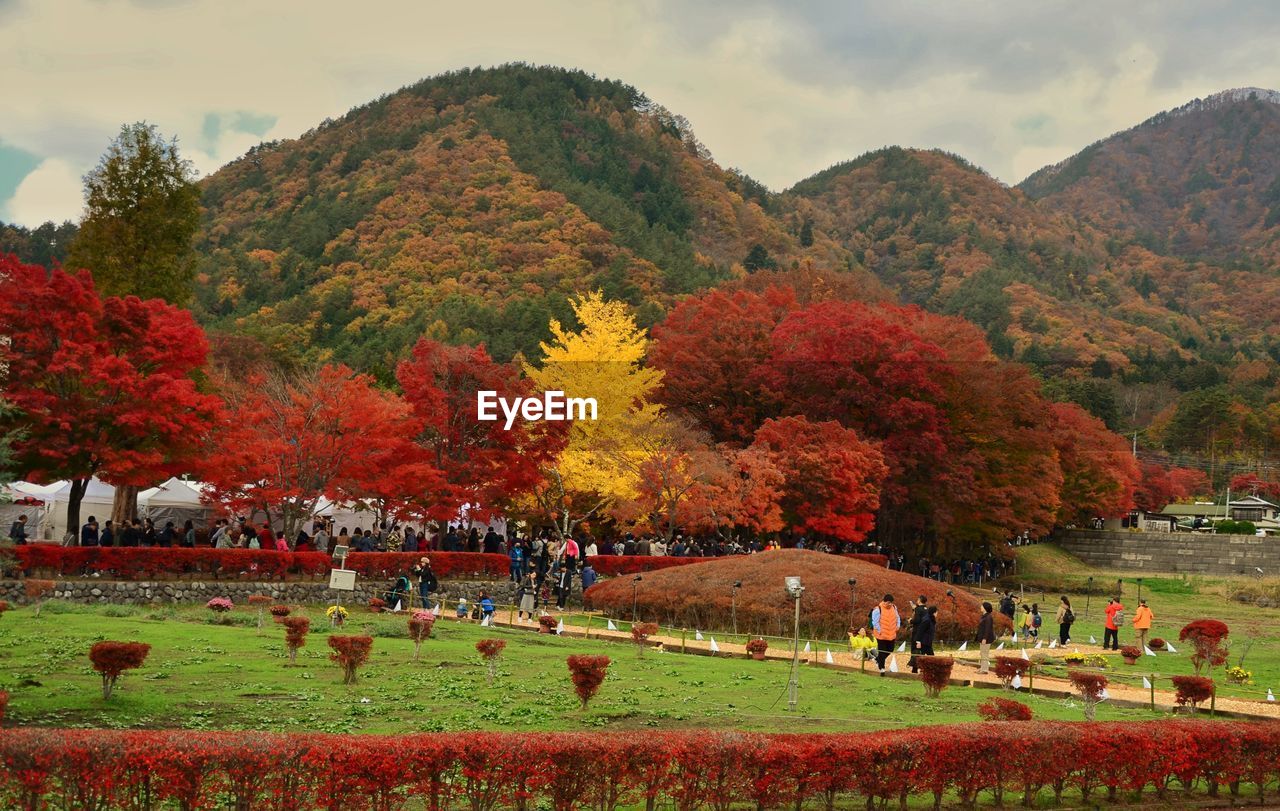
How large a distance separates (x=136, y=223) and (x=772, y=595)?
86.3 ft

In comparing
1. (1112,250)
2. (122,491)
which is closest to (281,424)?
(122,491)

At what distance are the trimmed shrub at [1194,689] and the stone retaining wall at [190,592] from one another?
17158 mm

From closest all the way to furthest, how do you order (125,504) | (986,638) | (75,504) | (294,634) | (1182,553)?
(294,634) < (986,638) < (75,504) < (125,504) < (1182,553)

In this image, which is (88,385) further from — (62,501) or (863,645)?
(863,645)

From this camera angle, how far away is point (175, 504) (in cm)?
3784

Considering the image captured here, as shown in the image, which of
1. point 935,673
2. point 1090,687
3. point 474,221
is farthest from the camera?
point 474,221

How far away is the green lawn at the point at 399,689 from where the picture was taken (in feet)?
49.5

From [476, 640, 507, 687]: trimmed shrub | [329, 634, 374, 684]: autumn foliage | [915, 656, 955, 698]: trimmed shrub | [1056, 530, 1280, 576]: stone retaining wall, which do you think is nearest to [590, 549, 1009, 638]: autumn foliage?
[915, 656, 955, 698]: trimmed shrub

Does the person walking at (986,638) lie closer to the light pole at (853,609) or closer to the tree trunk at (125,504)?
the light pole at (853,609)

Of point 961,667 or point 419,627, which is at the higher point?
point 419,627

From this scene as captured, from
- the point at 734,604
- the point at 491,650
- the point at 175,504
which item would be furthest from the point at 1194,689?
the point at 175,504

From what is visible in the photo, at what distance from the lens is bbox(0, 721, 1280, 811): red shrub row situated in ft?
34.3

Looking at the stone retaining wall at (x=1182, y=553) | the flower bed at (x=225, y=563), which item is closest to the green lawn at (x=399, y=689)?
the flower bed at (x=225, y=563)

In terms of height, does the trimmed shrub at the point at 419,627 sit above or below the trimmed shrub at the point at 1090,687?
above
